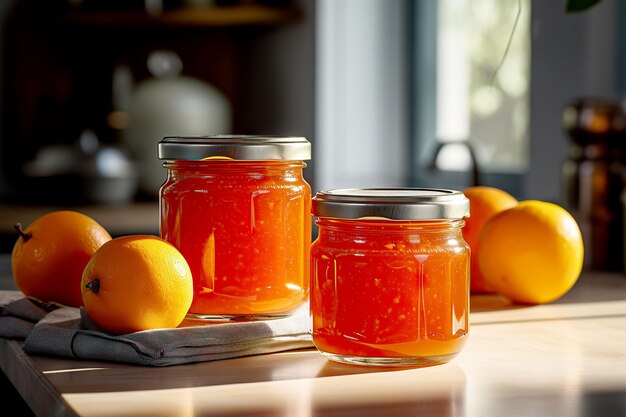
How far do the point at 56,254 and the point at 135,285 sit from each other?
8.1 inches

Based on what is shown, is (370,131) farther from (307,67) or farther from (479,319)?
(479,319)

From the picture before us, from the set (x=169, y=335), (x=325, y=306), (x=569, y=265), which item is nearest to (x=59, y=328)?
(x=169, y=335)

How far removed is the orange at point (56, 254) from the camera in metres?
1.07

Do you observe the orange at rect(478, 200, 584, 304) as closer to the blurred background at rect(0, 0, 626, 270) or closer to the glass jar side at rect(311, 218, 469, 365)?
the glass jar side at rect(311, 218, 469, 365)

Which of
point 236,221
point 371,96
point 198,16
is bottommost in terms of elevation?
point 236,221

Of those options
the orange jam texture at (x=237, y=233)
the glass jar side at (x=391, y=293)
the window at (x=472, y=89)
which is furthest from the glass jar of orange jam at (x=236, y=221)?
the window at (x=472, y=89)

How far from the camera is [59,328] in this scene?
3.04 ft

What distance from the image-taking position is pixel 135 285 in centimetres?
89

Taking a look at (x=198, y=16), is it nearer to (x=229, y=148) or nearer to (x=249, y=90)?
(x=249, y=90)

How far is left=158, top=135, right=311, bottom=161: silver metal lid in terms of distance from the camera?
959 millimetres

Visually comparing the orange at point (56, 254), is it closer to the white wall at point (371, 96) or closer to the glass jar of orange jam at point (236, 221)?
the glass jar of orange jam at point (236, 221)

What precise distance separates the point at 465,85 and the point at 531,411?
7.95 feet

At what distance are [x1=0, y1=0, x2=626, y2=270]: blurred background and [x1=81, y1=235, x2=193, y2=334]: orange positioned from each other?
1.85m

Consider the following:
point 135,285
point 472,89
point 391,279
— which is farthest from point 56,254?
point 472,89
